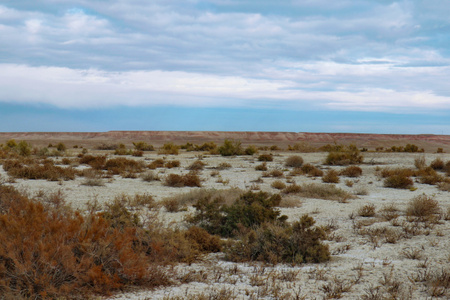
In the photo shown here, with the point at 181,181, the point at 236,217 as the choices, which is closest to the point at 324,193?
the point at 181,181

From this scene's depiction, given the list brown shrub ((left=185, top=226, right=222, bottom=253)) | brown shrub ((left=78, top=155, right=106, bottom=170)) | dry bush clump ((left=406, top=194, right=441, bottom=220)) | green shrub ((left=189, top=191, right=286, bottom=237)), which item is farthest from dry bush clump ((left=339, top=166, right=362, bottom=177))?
brown shrub ((left=185, top=226, right=222, bottom=253))

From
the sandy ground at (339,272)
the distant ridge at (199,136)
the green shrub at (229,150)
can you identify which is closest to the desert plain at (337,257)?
the sandy ground at (339,272)

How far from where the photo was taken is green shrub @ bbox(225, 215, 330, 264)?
243 inches

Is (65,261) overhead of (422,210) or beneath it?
overhead

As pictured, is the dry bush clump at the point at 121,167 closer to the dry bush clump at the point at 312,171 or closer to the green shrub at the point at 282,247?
the dry bush clump at the point at 312,171

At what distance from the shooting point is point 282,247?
20.6ft

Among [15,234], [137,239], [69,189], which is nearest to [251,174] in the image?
[69,189]

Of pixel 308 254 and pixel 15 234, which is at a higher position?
pixel 15 234

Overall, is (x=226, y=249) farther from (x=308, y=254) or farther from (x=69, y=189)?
(x=69, y=189)

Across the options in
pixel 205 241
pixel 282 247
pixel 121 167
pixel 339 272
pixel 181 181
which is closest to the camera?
pixel 339 272

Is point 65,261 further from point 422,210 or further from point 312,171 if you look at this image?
point 312,171

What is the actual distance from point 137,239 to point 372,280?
3.45m

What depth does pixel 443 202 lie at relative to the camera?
12086 mm

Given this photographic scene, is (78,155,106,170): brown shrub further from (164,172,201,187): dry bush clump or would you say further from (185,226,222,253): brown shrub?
(185,226,222,253): brown shrub
